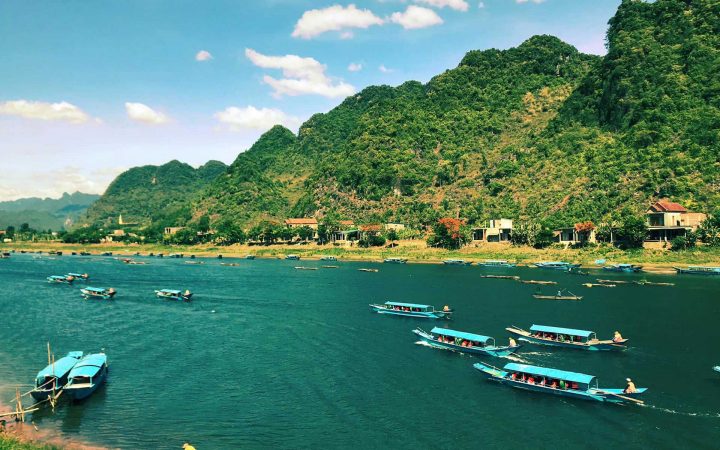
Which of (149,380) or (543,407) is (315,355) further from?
(543,407)

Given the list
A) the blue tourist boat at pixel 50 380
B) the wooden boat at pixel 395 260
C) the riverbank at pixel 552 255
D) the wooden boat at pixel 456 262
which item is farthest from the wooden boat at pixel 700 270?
the blue tourist boat at pixel 50 380

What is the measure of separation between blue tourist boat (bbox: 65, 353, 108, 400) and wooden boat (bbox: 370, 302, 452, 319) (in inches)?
1883

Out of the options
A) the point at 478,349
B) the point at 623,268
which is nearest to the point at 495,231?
the point at 623,268

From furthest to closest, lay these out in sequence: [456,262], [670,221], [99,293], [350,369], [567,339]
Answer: [456,262], [670,221], [99,293], [567,339], [350,369]

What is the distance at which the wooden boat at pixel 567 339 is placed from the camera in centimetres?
6356

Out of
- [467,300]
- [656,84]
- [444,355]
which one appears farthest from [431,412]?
[656,84]

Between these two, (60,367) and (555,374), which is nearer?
(555,374)

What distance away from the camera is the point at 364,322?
81.9m

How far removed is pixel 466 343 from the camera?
6450 centimetres

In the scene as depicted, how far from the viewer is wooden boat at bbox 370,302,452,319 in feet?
279

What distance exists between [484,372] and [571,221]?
129m

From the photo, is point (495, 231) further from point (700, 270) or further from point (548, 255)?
point (700, 270)

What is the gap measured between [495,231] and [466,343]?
129153mm

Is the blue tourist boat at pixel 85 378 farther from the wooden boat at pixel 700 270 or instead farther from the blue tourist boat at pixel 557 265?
the wooden boat at pixel 700 270
